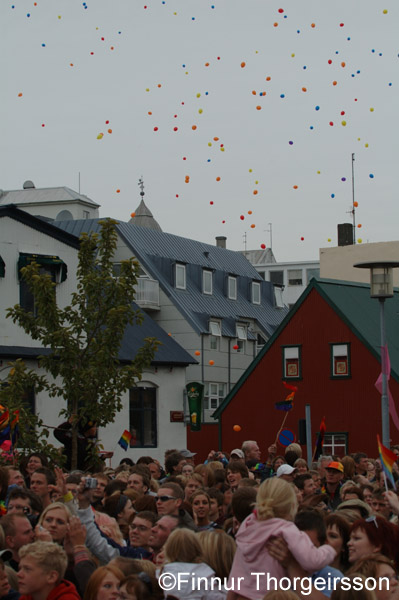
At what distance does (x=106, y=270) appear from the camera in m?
20.2

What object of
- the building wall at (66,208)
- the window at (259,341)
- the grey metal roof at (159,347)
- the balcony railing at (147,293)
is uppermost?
the building wall at (66,208)

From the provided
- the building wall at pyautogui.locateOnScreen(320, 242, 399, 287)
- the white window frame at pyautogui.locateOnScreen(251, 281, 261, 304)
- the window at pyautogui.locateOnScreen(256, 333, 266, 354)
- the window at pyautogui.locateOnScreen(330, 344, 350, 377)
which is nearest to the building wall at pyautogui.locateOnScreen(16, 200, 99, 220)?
the white window frame at pyautogui.locateOnScreen(251, 281, 261, 304)

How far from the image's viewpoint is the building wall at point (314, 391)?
3575cm

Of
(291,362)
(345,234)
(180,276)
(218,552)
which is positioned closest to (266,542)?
(218,552)

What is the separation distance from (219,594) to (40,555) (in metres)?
1.22

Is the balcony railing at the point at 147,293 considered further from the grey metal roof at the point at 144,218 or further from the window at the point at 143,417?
the grey metal roof at the point at 144,218

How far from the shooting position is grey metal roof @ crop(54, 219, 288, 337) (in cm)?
4725

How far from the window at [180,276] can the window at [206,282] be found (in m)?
1.76

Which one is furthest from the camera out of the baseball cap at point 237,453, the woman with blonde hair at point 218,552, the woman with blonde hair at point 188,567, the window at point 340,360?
the window at point 340,360

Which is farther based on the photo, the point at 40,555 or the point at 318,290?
the point at 318,290

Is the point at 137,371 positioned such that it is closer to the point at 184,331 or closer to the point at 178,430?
the point at 178,430

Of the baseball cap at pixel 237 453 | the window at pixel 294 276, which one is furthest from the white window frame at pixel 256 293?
the baseball cap at pixel 237 453

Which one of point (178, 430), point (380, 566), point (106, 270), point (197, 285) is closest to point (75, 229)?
point (197, 285)

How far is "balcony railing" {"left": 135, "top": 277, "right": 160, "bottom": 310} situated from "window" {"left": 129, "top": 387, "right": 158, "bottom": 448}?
19.8 ft
